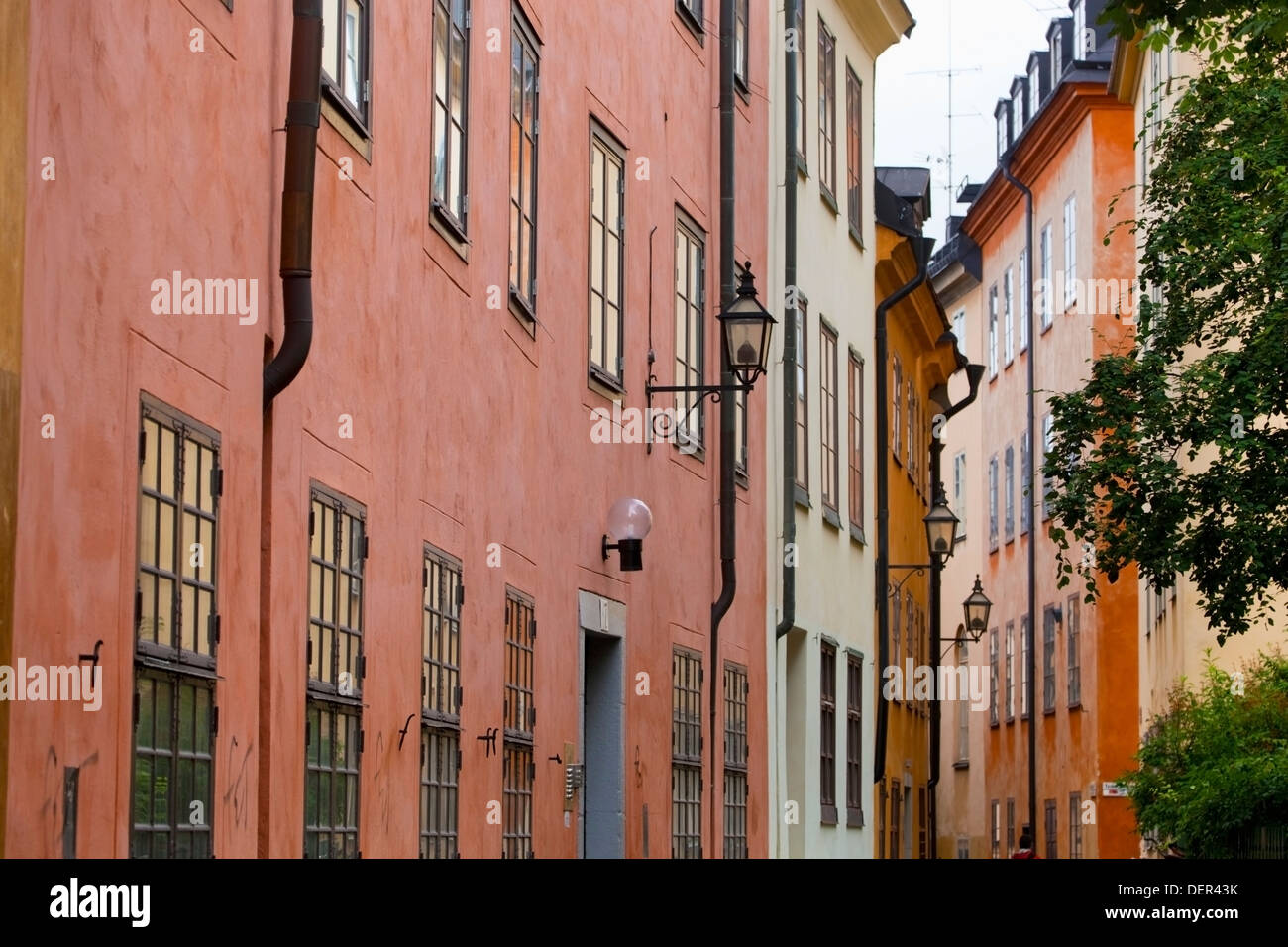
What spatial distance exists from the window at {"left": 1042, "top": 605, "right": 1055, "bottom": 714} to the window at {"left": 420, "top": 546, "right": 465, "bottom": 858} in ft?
104

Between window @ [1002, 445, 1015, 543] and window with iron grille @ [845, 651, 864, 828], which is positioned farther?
window @ [1002, 445, 1015, 543]

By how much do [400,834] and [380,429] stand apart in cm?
178

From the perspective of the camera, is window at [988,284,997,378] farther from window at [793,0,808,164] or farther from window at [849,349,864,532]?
window at [793,0,808,164]

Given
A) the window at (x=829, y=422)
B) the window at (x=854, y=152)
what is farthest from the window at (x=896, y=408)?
the window at (x=829, y=422)

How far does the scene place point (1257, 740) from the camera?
2153 centimetres

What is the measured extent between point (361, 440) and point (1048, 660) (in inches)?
1345

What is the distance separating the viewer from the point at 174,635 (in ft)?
24.8

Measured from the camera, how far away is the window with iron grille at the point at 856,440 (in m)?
26.0

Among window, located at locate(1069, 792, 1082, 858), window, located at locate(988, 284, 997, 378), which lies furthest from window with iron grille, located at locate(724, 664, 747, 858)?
window, located at locate(988, 284, 997, 378)

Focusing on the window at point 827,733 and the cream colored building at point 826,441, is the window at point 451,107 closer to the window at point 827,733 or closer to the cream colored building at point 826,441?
the cream colored building at point 826,441

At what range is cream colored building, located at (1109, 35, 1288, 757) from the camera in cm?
2953

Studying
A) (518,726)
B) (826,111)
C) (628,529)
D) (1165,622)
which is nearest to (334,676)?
(518,726)
